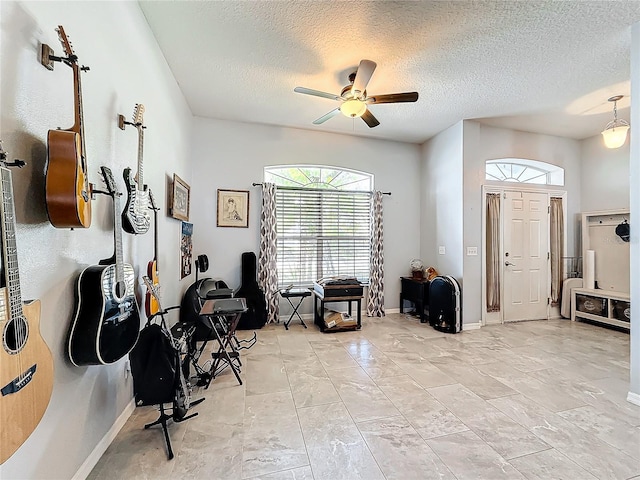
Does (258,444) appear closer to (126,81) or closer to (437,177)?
(126,81)

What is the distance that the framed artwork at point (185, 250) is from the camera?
351cm

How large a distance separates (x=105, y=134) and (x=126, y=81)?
1.82 ft

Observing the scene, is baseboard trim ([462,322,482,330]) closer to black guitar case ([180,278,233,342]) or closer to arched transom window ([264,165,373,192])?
arched transom window ([264,165,373,192])

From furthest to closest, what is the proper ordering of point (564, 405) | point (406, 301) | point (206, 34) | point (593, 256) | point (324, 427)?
point (406, 301) < point (593, 256) < point (206, 34) < point (564, 405) < point (324, 427)

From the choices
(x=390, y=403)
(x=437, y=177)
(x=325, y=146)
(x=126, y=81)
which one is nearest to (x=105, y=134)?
(x=126, y=81)

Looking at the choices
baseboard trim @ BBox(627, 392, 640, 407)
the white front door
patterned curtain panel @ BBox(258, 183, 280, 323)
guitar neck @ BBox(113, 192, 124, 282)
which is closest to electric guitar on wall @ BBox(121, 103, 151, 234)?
guitar neck @ BBox(113, 192, 124, 282)

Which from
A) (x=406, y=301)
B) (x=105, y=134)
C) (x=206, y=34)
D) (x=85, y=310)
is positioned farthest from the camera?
(x=406, y=301)

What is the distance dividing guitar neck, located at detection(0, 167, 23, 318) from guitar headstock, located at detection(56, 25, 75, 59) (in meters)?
0.70

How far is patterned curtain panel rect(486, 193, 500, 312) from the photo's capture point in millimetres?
4445

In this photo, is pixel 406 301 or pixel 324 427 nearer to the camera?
pixel 324 427

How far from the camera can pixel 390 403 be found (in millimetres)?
2266

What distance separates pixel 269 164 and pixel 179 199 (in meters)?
1.69

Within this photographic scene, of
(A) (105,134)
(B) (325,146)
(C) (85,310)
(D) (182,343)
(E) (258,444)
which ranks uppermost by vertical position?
(B) (325,146)

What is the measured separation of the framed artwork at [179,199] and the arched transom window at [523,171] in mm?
4571
